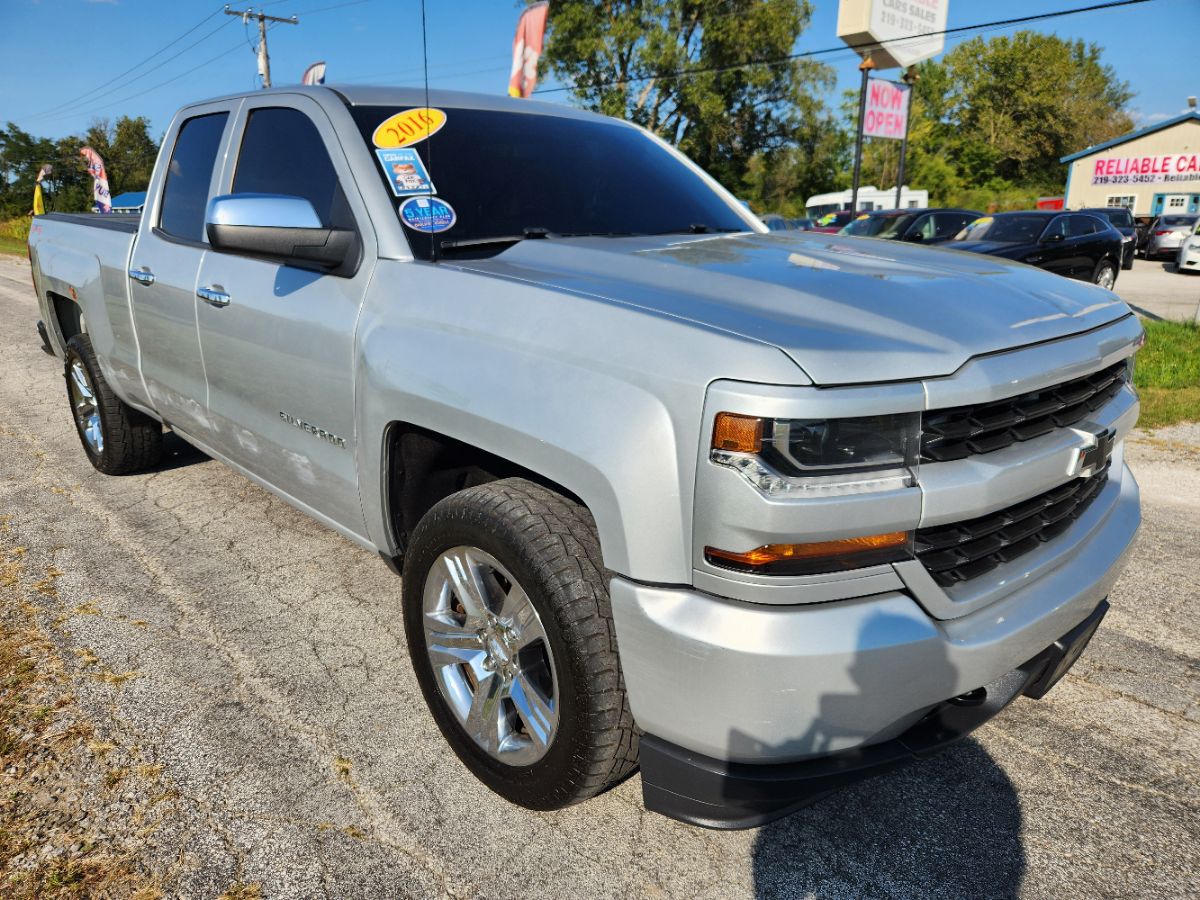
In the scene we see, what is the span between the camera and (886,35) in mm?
30281

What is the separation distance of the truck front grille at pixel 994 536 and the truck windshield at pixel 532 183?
157 cm

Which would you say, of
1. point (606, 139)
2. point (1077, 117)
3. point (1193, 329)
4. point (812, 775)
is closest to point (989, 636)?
point (812, 775)

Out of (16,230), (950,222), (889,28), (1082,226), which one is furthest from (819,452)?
(16,230)

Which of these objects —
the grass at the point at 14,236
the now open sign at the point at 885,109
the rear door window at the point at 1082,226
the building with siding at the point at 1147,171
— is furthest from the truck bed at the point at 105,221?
the building with siding at the point at 1147,171

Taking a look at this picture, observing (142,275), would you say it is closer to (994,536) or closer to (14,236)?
(994,536)

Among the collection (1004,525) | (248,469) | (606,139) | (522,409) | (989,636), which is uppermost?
(606,139)

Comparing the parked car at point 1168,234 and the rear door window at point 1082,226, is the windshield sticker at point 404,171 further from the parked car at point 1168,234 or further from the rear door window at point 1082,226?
the parked car at point 1168,234

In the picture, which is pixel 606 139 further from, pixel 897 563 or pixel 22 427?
pixel 22 427

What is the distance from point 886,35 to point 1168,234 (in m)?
11.8

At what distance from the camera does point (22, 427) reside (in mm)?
6082

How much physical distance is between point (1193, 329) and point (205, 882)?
10.9m

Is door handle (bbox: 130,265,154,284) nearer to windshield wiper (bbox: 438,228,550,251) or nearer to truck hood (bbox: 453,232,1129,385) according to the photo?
windshield wiper (bbox: 438,228,550,251)

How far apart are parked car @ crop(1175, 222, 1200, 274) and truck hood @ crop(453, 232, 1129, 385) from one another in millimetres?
22918

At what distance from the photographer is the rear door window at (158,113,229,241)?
3641mm
